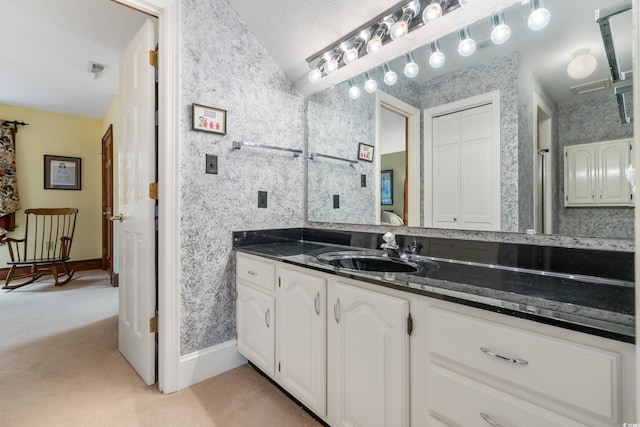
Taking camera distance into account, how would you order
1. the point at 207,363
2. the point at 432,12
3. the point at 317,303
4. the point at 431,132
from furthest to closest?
the point at 207,363, the point at 431,132, the point at 432,12, the point at 317,303

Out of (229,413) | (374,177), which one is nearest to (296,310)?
(229,413)

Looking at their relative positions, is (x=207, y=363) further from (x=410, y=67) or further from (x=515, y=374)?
(x=410, y=67)

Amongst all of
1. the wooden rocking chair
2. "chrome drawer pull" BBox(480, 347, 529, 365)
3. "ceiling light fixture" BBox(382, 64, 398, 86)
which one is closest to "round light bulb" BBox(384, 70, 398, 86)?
"ceiling light fixture" BBox(382, 64, 398, 86)

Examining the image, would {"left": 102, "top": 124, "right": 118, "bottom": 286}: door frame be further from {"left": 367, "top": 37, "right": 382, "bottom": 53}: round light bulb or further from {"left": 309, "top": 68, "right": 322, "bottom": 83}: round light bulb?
{"left": 367, "top": 37, "right": 382, "bottom": 53}: round light bulb

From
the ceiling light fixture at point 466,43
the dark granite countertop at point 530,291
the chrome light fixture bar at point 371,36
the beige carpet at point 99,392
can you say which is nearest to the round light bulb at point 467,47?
the ceiling light fixture at point 466,43

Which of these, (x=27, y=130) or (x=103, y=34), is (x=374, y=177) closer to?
(x=103, y=34)

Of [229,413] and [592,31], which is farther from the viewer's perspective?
[229,413]

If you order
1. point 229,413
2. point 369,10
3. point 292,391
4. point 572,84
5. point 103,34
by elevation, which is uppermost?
point 103,34

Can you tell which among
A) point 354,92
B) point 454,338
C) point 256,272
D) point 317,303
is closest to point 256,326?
point 256,272

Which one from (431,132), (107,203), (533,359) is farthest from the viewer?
(107,203)

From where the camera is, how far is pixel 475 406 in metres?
0.80

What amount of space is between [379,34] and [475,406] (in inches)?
64.5

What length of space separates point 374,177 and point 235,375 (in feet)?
4.75

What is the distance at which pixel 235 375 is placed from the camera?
1.77 meters
